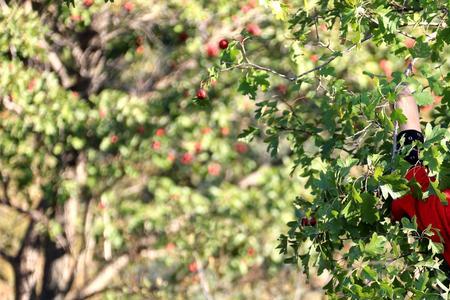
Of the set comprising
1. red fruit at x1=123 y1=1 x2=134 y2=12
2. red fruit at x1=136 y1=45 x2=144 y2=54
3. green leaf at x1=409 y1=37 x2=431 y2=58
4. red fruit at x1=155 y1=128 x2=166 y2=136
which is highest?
green leaf at x1=409 y1=37 x2=431 y2=58

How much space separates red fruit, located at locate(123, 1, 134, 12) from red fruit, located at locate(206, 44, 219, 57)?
0.76m

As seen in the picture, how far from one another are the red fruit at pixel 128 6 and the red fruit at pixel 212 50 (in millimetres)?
764

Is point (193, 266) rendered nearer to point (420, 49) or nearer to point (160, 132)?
point (160, 132)

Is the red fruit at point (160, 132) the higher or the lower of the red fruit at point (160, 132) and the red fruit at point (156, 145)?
the higher

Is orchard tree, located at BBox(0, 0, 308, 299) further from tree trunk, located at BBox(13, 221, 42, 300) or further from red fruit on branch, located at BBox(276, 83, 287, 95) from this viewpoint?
red fruit on branch, located at BBox(276, 83, 287, 95)

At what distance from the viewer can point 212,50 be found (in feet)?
30.2

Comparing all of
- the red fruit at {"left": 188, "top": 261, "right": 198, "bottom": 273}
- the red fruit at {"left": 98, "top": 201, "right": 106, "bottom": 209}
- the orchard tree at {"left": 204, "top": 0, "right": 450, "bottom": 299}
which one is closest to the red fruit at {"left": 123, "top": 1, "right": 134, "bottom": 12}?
the red fruit at {"left": 98, "top": 201, "right": 106, "bottom": 209}

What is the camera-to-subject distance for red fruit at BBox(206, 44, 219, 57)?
919 cm

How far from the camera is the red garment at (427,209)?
11.7ft

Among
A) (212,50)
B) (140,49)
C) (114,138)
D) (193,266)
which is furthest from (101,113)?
(193,266)

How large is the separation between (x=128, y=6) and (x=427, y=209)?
20.1 feet

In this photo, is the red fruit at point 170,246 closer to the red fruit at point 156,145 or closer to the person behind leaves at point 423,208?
the red fruit at point 156,145

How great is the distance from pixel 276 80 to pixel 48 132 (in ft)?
7.09

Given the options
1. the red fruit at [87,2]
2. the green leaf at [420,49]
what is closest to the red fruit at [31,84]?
the red fruit at [87,2]
